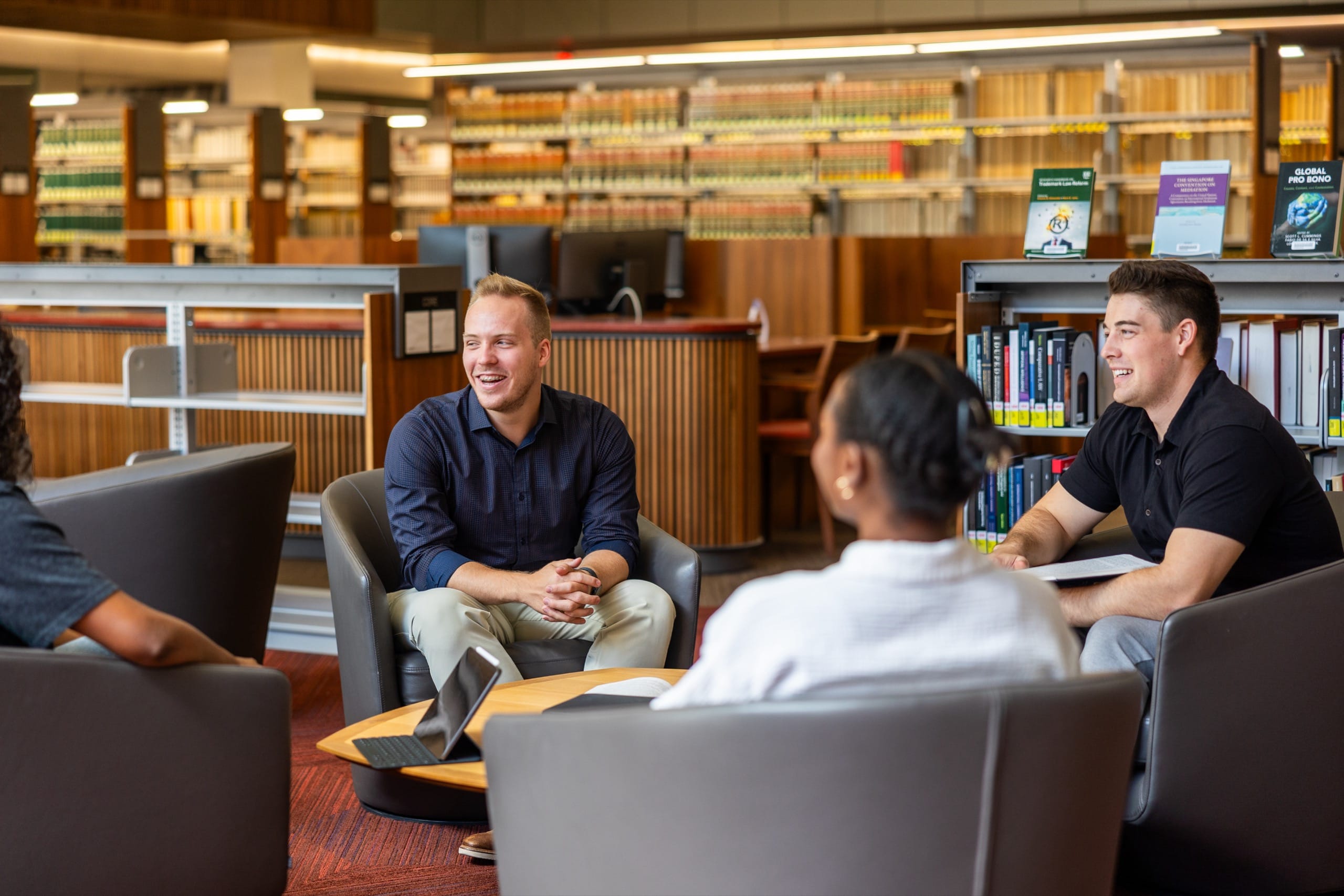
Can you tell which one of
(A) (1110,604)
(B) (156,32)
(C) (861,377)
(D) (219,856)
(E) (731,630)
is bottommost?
(D) (219,856)

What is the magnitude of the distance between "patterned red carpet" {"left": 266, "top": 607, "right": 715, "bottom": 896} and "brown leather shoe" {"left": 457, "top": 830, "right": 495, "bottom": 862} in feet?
0.16

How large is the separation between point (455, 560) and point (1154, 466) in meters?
1.39

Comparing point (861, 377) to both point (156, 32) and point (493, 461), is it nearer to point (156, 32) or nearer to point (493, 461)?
point (493, 461)

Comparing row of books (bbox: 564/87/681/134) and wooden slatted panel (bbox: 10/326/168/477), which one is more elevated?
row of books (bbox: 564/87/681/134)

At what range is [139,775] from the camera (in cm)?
182

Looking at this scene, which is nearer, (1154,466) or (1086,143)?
(1154,466)

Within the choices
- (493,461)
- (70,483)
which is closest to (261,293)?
(70,483)

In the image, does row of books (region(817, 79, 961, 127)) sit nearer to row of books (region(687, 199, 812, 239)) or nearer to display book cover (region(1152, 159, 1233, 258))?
row of books (region(687, 199, 812, 239))

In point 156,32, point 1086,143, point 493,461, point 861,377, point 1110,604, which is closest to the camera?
point 861,377

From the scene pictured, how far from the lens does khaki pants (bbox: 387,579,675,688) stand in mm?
2717

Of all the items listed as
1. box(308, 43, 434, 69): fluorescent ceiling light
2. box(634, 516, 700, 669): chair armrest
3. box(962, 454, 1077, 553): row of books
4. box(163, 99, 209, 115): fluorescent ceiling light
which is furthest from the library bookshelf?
box(634, 516, 700, 669): chair armrest

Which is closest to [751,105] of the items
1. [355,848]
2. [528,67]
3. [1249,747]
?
[528,67]

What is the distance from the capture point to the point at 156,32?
9.98m

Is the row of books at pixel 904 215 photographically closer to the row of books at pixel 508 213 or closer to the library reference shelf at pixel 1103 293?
the row of books at pixel 508 213
